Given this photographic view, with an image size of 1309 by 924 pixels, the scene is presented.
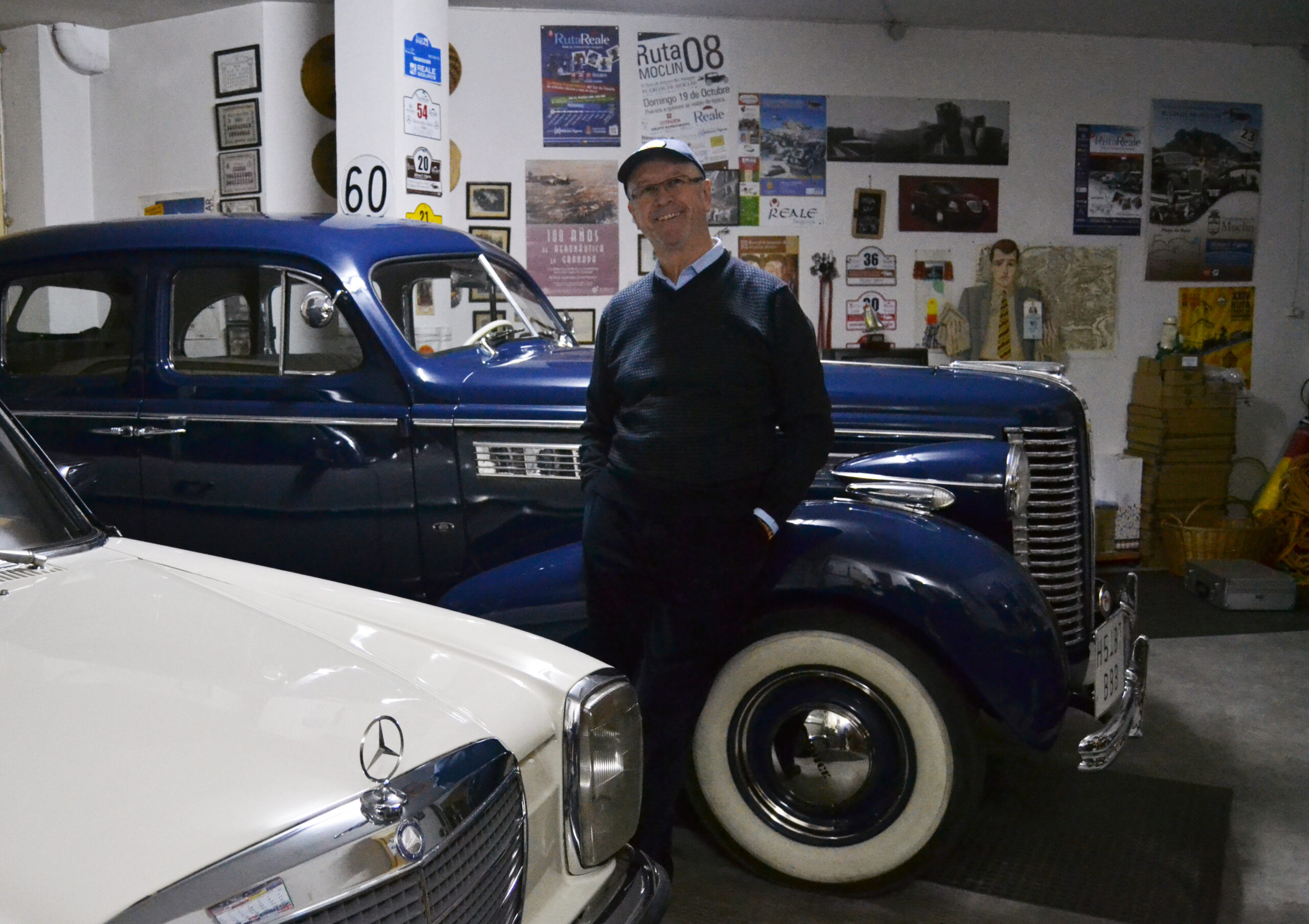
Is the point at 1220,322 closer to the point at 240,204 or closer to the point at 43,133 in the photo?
the point at 240,204

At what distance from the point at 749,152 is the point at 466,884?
5803mm

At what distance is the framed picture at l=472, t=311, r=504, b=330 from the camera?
3.59 meters

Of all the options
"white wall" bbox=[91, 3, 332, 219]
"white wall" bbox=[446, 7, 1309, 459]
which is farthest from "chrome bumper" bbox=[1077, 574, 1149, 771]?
"white wall" bbox=[91, 3, 332, 219]

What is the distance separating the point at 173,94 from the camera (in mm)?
6516

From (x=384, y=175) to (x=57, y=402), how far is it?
2.35m

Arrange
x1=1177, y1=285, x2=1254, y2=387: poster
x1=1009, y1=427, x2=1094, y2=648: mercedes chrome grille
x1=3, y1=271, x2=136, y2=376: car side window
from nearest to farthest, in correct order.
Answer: x1=1009, y1=427, x2=1094, y2=648: mercedes chrome grille, x1=3, y1=271, x2=136, y2=376: car side window, x1=1177, y1=285, x2=1254, y2=387: poster

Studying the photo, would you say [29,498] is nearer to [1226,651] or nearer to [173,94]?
[1226,651]

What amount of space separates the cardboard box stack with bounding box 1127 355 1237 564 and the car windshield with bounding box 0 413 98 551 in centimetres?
599

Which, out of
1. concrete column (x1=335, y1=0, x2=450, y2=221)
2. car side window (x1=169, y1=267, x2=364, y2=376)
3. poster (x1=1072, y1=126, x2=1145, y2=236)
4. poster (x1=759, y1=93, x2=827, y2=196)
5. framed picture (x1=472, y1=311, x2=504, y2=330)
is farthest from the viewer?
poster (x1=1072, y1=126, x2=1145, y2=236)

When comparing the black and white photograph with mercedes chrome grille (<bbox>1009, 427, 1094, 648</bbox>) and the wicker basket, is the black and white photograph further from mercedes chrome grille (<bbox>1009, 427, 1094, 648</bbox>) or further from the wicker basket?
mercedes chrome grille (<bbox>1009, 427, 1094, 648</bbox>)

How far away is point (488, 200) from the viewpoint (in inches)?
254

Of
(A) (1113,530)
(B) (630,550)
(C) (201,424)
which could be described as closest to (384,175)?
(C) (201,424)

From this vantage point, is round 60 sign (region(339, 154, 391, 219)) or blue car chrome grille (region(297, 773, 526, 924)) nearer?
blue car chrome grille (region(297, 773, 526, 924))

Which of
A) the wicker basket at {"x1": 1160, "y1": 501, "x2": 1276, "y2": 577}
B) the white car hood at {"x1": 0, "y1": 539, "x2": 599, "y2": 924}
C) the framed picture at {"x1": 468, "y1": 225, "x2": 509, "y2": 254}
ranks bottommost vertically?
the wicker basket at {"x1": 1160, "y1": 501, "x2": 1276, "y2": 577}
